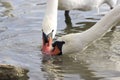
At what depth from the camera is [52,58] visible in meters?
7.26

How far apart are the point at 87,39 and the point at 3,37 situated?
6.90ft

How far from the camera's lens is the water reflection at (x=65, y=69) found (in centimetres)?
636

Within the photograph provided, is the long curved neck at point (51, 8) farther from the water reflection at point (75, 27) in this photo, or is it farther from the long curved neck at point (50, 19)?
the water reflection at point (75, 27)

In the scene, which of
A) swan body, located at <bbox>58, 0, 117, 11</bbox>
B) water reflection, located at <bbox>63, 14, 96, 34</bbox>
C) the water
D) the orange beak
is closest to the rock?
the water

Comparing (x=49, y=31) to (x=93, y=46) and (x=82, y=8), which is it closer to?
(x=93, y=46)

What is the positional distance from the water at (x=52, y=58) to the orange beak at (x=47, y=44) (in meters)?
0.11

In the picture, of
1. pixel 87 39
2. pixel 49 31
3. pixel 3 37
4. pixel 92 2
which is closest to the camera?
pixel 87 39

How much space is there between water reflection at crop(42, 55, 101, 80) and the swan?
16 cm

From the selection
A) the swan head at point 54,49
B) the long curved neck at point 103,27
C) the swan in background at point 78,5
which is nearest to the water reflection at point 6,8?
the swan in background at point 78,5

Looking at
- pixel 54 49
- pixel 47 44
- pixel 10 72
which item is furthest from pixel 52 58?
pixel 10 72

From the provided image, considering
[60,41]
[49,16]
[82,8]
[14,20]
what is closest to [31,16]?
[14,20]

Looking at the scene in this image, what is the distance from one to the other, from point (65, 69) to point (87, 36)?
Answer: 620 mm

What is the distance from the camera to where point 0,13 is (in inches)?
403

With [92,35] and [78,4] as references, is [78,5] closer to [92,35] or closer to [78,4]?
[78,4]
